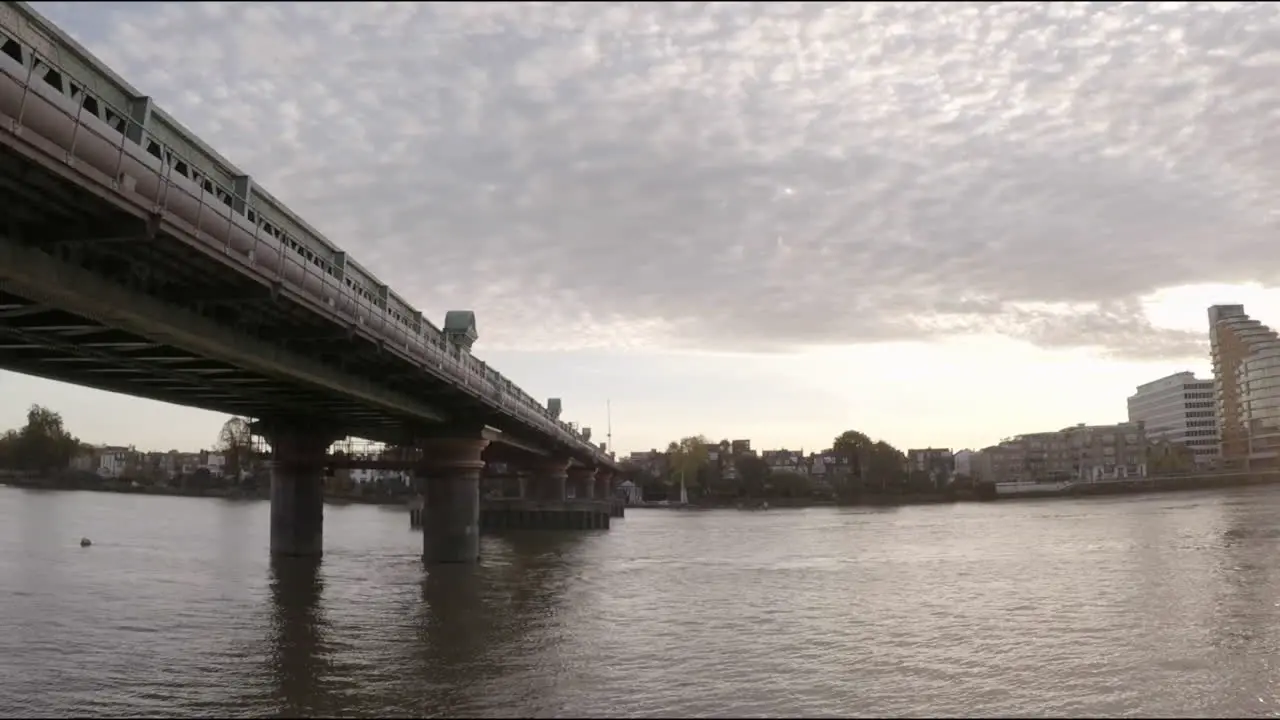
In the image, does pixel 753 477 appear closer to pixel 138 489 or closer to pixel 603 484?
pixel 603 484

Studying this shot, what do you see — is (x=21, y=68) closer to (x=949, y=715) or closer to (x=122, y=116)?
(x=122, y=116)

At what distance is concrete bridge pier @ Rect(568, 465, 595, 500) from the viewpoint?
401ft

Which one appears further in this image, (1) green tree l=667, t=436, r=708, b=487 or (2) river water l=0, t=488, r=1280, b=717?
(1) green tree l=667, t=436, r=708, b=487

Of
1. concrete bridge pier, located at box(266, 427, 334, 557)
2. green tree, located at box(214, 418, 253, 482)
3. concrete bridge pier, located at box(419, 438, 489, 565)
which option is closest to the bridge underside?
concrete bridge pier, located at box(419, 438, 489, 565)

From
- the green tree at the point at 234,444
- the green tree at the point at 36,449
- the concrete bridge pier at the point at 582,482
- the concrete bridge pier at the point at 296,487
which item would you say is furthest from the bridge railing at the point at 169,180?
the green tree at the point at 36,449

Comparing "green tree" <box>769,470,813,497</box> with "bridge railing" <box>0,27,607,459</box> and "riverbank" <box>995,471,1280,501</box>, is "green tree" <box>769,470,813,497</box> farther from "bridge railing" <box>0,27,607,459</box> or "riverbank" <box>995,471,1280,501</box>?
"bridge railing" <box>0,27,607,459</box>

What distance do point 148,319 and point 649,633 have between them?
1481cm

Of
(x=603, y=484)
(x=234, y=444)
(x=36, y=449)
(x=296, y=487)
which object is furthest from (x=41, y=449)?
(x=296, y=487)

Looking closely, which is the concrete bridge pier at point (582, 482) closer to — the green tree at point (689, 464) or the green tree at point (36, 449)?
the green tree at point (689, 464)

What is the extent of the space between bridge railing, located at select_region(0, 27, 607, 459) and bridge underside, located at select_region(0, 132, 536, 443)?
1.14 feet

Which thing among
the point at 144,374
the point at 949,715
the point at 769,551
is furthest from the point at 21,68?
the point at 769,551

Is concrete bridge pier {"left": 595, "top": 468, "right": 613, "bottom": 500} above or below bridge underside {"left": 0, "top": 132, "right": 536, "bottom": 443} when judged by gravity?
below

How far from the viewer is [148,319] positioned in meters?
20.3

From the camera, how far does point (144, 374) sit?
3153 cm
